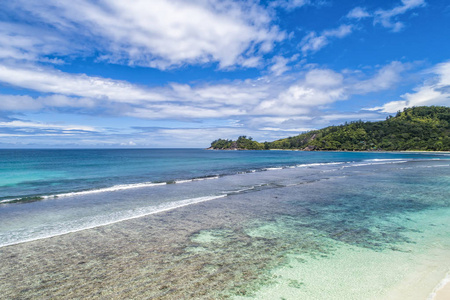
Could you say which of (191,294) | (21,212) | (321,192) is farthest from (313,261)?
(21,212)

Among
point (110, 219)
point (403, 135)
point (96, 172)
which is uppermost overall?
point (403, 135)

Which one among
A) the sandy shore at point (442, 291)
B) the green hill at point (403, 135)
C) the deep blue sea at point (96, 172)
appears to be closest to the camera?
the sandy shore at point (442, 291)

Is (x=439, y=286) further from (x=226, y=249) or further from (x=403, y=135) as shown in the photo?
(x=403, y=135)

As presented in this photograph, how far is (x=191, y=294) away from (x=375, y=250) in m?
6.25

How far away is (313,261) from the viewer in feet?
23.0

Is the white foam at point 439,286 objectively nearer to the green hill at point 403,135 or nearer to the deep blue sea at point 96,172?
the deep blue sea at point 96,172

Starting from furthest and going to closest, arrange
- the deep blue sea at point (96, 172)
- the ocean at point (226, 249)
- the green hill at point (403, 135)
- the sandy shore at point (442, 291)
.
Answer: the green hill at point (403, 135)
the deep blue sea at point (96, 172)
the ocean at point (226, 249)
the sandy shore at point (442, 291)

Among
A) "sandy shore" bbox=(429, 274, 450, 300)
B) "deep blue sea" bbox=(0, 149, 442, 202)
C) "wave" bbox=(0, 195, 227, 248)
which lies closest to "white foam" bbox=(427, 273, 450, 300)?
"sandy shore" bbox=(429, 274, 450, 300)

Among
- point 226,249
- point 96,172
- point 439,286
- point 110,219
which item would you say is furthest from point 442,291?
point 96,172

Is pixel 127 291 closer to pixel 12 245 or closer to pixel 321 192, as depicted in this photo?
pixel 12 245

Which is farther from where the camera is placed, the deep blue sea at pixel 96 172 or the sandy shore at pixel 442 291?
the deep blue sea at pixel 96 172

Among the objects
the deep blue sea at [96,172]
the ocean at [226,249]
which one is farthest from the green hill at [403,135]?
the ocean at [226,249]

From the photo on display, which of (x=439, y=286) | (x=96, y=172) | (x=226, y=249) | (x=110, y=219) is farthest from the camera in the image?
(x=96, y=172)

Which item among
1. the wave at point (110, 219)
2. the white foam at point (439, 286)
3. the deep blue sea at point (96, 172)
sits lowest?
the wave at point (110, 219)
